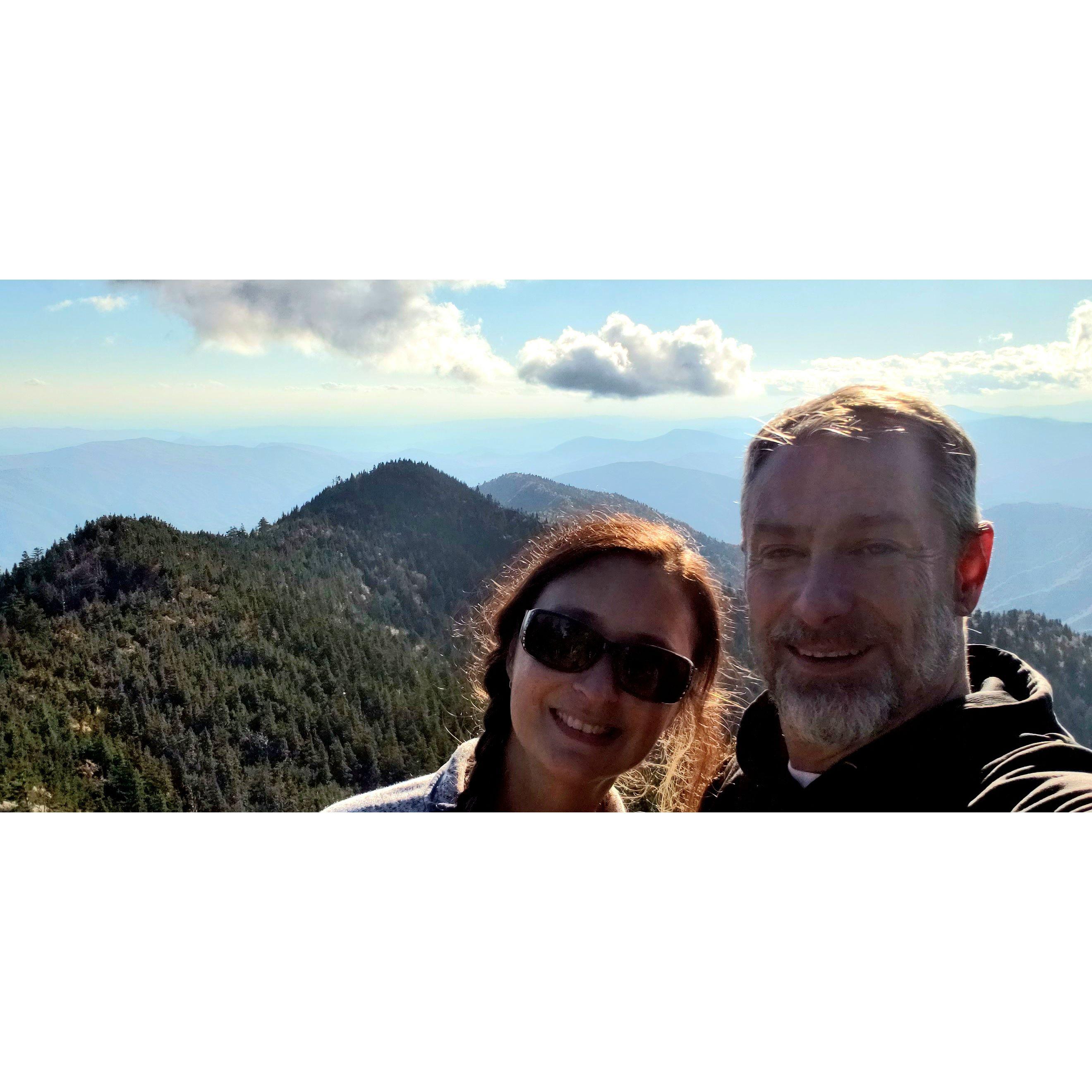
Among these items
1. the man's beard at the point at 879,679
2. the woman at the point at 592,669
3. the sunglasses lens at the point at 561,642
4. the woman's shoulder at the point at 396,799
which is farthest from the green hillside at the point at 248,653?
the man's beard at the point at 879,679

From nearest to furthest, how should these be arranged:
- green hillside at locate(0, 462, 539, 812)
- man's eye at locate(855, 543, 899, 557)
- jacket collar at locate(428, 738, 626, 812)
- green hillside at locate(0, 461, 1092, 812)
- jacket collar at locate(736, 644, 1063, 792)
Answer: jacket collar at locate(736, 644, 1063, 792), man's eye at locate(855, 543, 899, 557), jacket collar at locate(428, 738, 626, 812), green hillside at locate(0, 461, 1092, 812), green hillside at locate(0, 462, 539, 812)

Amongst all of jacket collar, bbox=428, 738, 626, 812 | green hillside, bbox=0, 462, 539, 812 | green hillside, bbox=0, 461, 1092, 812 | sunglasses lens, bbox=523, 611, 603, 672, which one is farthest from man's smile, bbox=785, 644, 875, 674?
green hillside, bbox=0, 462, 539, 812

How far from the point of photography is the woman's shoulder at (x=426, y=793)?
186cm

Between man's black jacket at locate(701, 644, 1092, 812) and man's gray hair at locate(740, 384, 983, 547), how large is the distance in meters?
0.35

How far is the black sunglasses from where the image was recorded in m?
1.65

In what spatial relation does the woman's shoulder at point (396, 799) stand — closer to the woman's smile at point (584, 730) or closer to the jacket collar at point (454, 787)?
the jacket collar at point (454, 787)

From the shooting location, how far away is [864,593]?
147 cm

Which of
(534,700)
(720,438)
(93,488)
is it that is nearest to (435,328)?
(720,438)

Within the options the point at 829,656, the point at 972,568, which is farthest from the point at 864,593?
the point at 972,568

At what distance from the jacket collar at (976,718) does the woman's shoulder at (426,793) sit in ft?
2.56

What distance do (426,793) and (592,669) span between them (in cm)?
64

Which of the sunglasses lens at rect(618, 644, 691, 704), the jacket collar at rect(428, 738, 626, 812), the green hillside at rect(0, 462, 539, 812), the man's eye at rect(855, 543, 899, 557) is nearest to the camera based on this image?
the man's eye at rect(855, 543, 899, 557)

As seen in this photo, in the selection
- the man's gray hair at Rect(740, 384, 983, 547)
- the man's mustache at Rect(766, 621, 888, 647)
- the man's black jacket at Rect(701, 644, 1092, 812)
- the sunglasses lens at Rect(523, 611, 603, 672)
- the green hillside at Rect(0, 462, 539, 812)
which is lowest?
the green hillside at Rect(0, 462, 539, 812)

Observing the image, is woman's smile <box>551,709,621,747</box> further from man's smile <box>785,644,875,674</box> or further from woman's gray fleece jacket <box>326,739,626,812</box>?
man's smile <box>785,644,875,674</box>
